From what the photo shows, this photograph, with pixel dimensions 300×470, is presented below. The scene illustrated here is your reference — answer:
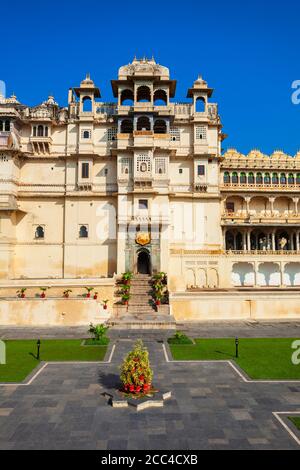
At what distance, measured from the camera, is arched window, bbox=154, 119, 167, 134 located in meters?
44.8

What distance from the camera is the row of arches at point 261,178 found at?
49.3 meters

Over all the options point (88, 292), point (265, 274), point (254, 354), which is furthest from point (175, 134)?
point (254, 354)

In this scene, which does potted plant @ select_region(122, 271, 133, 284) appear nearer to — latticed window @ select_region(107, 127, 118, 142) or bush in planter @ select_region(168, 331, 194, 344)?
bush in planter @ select_region(168, 331, 194, 344)

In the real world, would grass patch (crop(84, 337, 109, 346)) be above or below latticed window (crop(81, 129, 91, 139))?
below

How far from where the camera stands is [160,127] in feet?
149

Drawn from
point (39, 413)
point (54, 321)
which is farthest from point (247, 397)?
point (54, 321)

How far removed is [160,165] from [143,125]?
5.94 meters

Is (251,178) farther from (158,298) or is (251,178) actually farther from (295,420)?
(295,420)

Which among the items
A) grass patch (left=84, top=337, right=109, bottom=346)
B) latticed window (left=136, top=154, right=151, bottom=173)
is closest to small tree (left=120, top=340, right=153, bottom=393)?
grass patch (left=84, top=337, right=109, bottom=346)

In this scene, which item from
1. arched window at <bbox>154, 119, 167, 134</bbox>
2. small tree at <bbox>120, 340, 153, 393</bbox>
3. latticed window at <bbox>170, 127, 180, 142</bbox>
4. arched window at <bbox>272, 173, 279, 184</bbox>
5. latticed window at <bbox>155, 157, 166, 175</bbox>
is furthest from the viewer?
arched window at <bbox>272, 173, 279, 184</bbox>

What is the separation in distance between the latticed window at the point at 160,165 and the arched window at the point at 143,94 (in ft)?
29.2

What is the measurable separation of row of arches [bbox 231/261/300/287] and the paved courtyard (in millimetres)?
27707
